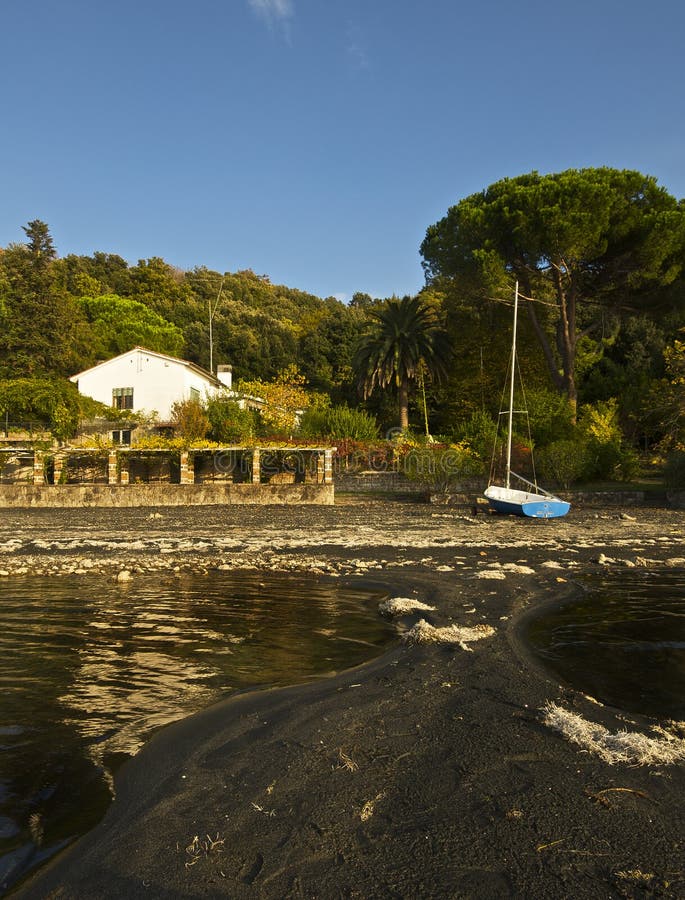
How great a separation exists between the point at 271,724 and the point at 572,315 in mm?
39240

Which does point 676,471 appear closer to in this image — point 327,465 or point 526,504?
point 526,504

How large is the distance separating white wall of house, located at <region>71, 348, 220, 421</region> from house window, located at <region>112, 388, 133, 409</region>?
17cm

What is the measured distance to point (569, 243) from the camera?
35781mm

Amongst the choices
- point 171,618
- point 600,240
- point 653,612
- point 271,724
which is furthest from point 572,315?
point 271,724

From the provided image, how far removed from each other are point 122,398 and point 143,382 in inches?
82.2

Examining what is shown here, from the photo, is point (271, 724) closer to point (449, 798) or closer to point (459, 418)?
point (449, 798)

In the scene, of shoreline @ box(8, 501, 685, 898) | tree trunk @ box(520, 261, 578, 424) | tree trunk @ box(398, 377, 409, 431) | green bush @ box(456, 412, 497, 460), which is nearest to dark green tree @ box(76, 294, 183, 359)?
tree trunk @ box(398, 377, 409, 431)

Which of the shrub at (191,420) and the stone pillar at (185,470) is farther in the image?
the shrub at (191,420)

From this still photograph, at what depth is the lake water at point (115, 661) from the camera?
13.3 feet

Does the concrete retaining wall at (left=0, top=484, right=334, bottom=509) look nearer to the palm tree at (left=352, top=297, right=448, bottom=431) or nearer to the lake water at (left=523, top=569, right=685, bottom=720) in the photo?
Answer: the palm tree at (left=352, top=297, right=448, bottom=431)

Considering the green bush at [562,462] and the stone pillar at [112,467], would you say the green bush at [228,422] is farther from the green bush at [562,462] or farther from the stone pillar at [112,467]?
the green bush at [562,462]

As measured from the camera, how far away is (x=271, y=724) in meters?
5.04

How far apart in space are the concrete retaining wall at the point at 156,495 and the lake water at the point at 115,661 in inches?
698

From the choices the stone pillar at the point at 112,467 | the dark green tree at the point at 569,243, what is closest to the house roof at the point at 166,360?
the stone pillar at the point at 112,467
